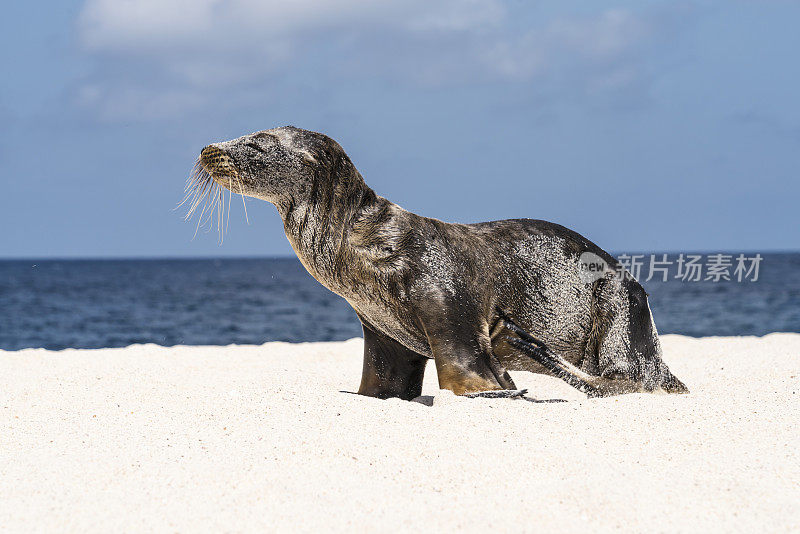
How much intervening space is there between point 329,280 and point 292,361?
3589mm

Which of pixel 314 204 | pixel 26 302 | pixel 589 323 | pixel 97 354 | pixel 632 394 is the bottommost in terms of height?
pixel 26 302

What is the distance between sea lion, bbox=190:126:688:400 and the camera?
183 inches

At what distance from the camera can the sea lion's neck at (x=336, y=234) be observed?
4.75m

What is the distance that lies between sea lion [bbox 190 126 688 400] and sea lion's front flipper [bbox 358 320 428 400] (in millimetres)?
106

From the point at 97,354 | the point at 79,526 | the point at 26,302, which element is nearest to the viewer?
the point at 79,526

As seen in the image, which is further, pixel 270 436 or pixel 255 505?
pixel 270 436

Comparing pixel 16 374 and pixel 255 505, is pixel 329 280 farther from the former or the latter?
pixel 16 374

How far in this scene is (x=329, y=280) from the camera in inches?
191

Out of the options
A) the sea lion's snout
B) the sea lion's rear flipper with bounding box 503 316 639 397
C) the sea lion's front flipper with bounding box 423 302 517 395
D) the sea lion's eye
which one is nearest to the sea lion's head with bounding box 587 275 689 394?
the sea lion's rear flipper with bounding box 503 316 639 397

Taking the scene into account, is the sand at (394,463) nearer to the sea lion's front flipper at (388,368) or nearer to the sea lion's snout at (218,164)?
the sea lion's front flipper at (388,368)

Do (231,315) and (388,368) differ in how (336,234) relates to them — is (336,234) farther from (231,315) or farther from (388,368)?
(231,315)

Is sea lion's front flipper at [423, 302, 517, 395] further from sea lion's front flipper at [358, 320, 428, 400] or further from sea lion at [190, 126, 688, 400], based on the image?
sea lion's front flipper at [358, 320, 428, 400]

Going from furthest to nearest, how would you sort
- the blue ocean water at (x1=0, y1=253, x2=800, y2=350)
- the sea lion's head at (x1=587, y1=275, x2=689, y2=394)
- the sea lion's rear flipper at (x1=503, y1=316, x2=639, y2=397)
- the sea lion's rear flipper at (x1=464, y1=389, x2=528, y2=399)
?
the blue ocean water at (x1=0, y1=253, x2=800, y2=350) → the sea lion's head at (x1=587, y1=275, x2=689, y2=394) → the sea lion's rear flipper at (x1=503, y1=316, x2=639, y2=397) → the sea lion's rear flipper at (x1=464, y1=389, x2=528, y2=399)

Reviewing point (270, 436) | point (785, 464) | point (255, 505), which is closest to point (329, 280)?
point (270, 436)
